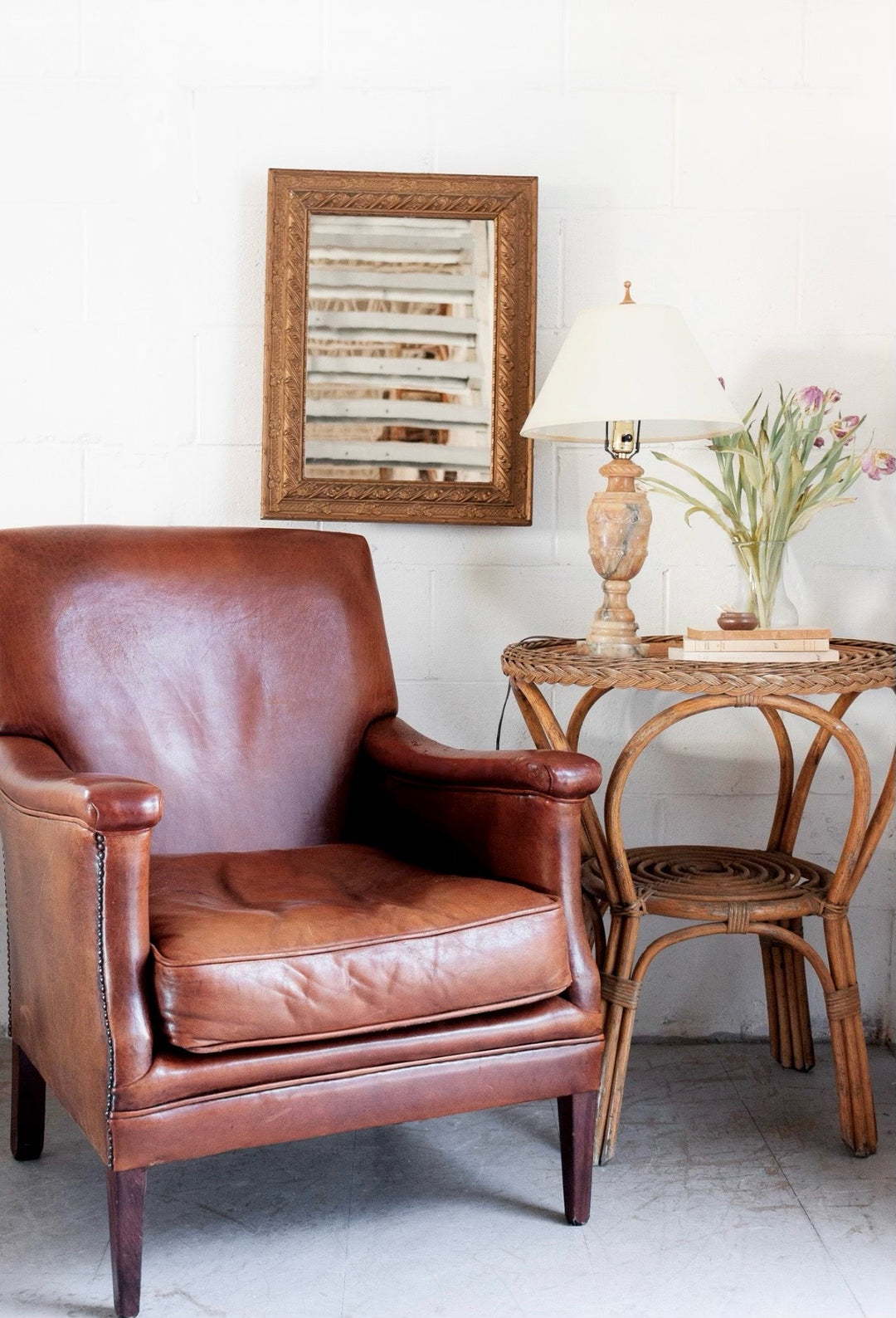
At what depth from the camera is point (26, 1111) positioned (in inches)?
75.0

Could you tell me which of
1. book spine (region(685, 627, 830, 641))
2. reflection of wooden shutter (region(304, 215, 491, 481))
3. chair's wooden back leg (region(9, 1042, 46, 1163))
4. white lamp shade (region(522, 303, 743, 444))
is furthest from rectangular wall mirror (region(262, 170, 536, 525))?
chair's wooden back leg (region(9, 1042, 46, 1163))

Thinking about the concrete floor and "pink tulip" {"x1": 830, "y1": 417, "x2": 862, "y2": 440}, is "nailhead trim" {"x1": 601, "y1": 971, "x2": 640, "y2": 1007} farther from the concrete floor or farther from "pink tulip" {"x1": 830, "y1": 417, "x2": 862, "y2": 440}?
"pink tulip" {"x1": 830, "y1": 417, "x2": 862, "y2": 440}

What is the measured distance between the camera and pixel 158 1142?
1466 mm

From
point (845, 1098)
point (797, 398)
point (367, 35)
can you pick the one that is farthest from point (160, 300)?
point (845, 1098)

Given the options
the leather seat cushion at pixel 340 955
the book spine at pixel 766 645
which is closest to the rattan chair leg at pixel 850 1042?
the book spine at pixel 766 645

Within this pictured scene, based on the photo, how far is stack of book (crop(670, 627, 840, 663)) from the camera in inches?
76.7

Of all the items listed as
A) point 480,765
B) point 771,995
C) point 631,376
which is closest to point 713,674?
point 480,765

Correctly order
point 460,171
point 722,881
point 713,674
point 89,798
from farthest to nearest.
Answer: point 460,171
point 722,881
point 713,674
point 89,798

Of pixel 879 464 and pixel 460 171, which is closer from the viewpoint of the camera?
pixel 879 464

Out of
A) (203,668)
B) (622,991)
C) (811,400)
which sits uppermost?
(811,400)

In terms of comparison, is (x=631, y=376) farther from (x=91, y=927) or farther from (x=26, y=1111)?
(x=26, y=1111)

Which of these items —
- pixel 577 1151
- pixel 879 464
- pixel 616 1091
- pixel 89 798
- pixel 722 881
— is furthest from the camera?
pixel 879 464

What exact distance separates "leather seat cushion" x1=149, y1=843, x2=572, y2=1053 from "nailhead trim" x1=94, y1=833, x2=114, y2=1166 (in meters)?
0.06

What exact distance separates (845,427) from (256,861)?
4.05 feet
